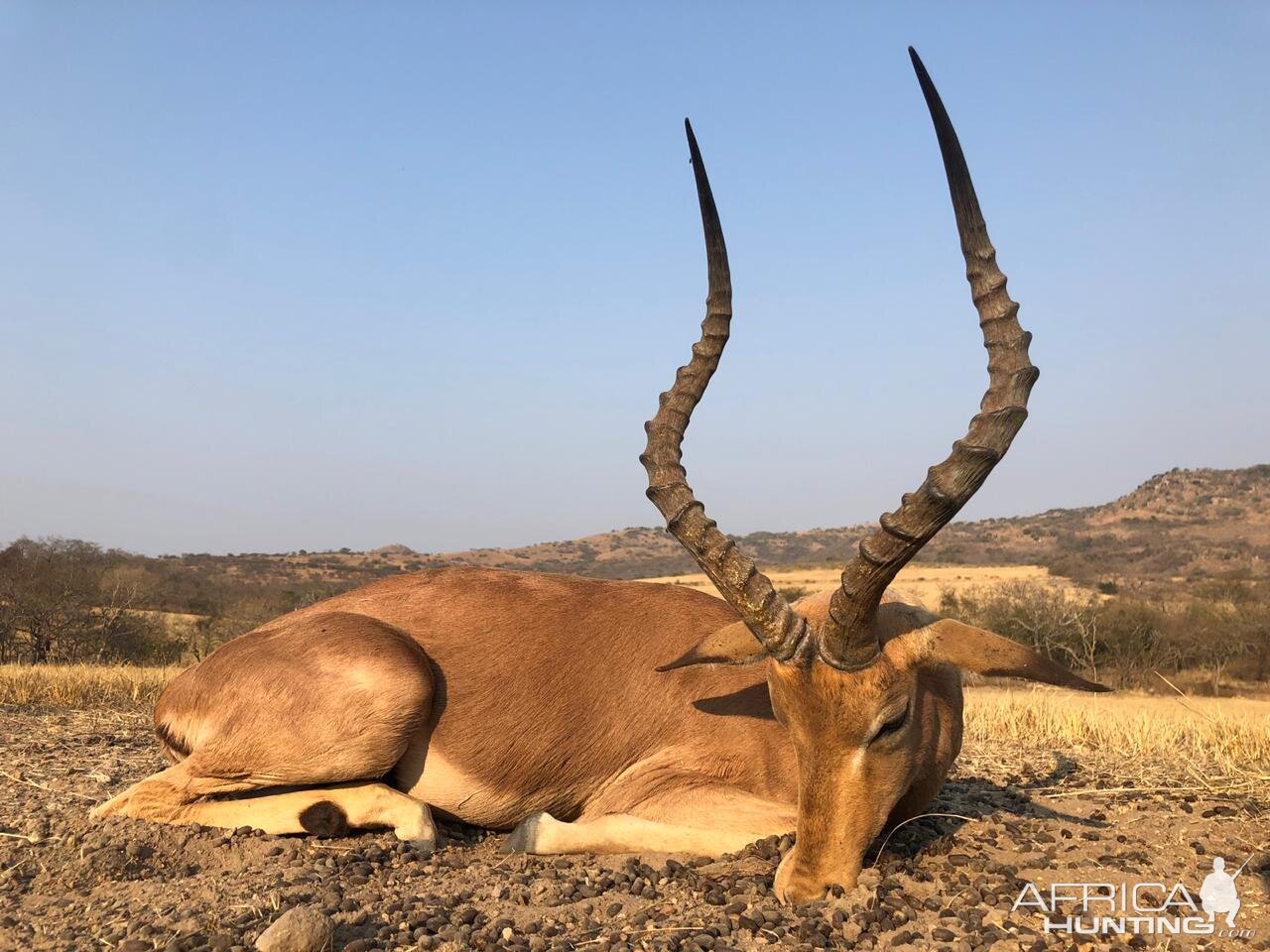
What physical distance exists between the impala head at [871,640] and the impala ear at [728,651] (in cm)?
45

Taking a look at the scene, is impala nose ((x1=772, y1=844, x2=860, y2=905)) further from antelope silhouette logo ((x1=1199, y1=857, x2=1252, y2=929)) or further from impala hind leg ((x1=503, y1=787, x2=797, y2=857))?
antelope silhouette logo ((x1=1199, y1=857, x2=1252, y2=929))

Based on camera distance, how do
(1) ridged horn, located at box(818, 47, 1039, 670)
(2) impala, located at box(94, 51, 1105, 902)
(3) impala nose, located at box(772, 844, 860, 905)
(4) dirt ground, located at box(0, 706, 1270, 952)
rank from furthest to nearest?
1. (2) impala, located at box(94, 51, 1105, 902)
2. (3) impala nose, located at box(772, 844, 860, 905)
3. (1) ridged horn, located at box(818, 47, 1039, 670)
4. (4) dirt ground, located at box(0, 706, 1270, 952)

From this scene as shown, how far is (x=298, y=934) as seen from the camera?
13.4 ft

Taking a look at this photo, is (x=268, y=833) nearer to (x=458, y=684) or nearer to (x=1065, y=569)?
(x=458, y=684)

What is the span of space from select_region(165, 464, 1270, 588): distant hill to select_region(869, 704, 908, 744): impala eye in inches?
1675

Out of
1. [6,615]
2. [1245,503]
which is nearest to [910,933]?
[6,615]

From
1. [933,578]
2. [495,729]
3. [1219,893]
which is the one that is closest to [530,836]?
[495,729]

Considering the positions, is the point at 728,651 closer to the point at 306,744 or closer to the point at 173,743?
the point at 306,744

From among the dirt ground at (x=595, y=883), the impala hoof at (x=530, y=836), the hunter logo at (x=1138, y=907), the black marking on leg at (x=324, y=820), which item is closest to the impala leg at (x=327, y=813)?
the black marking on leg at (x=324, y=820)

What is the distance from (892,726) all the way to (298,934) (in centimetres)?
302

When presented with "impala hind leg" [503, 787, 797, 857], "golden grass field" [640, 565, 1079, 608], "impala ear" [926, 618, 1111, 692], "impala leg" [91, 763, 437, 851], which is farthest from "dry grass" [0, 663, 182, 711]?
"golden grass field" [640, 565, 1079, 608]

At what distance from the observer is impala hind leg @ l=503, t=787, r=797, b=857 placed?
582 cm

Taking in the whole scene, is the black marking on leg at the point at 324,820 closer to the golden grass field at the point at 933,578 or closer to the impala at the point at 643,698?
the impala at the point at 643,698

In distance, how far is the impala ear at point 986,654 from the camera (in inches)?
195
